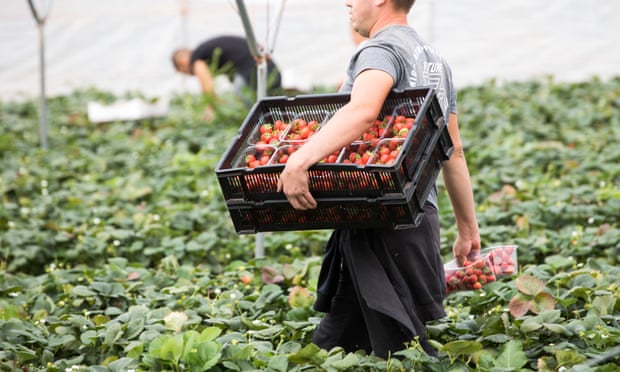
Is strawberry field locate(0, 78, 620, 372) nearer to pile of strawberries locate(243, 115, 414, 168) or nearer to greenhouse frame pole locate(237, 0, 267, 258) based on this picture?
greenhouse frame pole locate(237, 0, 267, 258)

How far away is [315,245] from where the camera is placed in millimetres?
4367

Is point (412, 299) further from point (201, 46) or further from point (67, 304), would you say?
point (201, 46)

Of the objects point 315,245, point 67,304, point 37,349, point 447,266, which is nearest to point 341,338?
point 447,266

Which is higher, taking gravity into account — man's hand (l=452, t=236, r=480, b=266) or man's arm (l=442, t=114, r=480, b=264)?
man's arm (l=442, t=114, r=480, b=264)

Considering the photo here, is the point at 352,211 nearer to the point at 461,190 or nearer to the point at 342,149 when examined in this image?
the point at 342,149

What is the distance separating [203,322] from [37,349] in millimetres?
619

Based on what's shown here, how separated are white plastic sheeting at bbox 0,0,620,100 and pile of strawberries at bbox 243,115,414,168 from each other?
7.06 m

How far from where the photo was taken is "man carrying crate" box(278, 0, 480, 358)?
2320 mm

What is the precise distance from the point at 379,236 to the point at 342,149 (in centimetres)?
28

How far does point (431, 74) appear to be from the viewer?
2.54 m

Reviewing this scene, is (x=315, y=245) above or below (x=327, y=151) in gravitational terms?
below

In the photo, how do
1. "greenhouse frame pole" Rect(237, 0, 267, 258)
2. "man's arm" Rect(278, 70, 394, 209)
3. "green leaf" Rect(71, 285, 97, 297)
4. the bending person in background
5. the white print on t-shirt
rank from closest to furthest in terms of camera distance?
"man's arm" Rect(278, 70, 394, 209), the white print on t-shirt, "green leaf" Rect(71, 285, 97, 297), "greenhouse frame pole" Rect(237, 0, 267, 258), the bending person in background

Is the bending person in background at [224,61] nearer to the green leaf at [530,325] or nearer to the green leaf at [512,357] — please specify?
the green leaf at [530,325]

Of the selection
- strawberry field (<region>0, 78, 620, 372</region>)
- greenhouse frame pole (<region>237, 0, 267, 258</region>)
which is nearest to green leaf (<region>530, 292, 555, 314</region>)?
strawberry field (<region>0, 78, 620, 372</region>)
